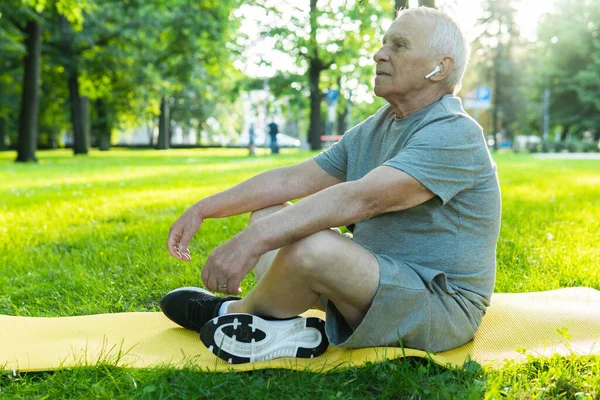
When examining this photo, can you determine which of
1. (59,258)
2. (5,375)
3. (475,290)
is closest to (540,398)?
(475,290)

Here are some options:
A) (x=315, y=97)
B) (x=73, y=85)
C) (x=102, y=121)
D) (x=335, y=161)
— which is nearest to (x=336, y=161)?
(x=335, y=161)

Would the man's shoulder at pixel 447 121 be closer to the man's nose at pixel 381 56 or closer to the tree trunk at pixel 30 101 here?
the man's nose at pixel 381 56

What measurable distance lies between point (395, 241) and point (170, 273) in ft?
7.39

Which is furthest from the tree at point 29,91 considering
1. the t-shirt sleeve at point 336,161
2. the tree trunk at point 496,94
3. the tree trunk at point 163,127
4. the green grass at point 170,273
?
the tree trunk at point 496,94

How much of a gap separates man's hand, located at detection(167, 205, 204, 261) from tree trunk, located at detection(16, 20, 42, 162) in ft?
67.0

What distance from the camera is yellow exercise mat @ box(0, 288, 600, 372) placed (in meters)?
2.74

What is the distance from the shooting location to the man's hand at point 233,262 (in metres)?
2.47

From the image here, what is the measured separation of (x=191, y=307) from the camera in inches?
125

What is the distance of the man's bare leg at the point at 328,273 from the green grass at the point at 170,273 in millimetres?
293

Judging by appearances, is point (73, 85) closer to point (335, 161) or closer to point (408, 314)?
point (335, 161)

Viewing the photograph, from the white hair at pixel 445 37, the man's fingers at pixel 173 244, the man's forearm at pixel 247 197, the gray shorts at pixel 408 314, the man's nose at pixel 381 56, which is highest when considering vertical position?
the white hair at pixel 445 37

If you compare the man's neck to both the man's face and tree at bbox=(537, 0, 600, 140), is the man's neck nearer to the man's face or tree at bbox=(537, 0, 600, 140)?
the man's face

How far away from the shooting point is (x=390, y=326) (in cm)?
266

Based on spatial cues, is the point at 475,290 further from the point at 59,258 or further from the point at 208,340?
the point at 59,258
